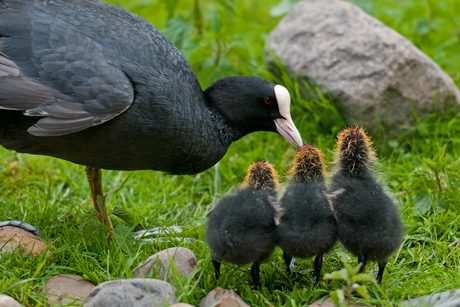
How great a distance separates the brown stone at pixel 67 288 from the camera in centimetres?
312

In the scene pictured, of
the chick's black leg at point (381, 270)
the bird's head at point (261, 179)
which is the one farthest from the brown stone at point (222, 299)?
the chick's black leg at point (381, 270)

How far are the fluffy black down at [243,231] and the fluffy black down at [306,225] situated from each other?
85 millimetres

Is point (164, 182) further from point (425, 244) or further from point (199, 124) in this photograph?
point (425, 244)

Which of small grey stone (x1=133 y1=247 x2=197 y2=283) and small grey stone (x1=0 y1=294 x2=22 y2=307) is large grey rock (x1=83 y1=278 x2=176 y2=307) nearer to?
small grey stone (x1=133 y1=247 x2=197 y2=283)

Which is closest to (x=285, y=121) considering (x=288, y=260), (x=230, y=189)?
(x=230, y=189)

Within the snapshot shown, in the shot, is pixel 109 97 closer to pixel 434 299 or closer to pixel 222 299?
pixel 222 299

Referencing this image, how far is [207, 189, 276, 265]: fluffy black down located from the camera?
9.62 ft

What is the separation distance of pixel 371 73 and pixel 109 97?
116 inches

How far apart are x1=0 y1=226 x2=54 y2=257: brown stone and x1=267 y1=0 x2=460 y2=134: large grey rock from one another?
3113 mm

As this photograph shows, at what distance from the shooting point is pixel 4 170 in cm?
496

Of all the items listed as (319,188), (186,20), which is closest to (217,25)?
(186,20)

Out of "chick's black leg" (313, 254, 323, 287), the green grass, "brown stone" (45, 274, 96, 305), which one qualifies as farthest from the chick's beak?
"brown stone" (45, 274, 96, 305)

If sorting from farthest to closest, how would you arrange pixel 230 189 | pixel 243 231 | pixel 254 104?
pixel 230 189
pixel 254 104
pixel 243 231

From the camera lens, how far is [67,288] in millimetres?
3234
